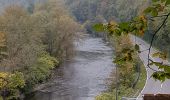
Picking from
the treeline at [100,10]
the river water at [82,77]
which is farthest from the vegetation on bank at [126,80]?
the treeline at [100,10]

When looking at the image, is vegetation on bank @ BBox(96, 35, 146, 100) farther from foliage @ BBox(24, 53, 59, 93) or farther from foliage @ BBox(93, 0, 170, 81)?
foliage @ BBox(93, 0, 170, 81)

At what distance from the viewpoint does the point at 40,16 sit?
166 feet

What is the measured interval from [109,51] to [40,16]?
13431 mm

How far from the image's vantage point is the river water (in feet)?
117

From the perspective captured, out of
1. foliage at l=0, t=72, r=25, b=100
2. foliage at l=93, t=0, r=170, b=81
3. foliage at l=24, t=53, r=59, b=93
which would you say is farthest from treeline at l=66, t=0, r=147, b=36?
foliage at l=93, t=0, r=170, b=81

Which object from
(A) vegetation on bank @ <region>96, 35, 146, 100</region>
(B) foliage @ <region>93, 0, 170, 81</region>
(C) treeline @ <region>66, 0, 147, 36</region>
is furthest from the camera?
(C) treeline @ <region>66, 0, 147, 36</region>

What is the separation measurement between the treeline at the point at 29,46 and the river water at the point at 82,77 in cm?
176

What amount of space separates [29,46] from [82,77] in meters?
6.72

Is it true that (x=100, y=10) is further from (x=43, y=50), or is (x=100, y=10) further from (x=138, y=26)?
(x=138, y=26)

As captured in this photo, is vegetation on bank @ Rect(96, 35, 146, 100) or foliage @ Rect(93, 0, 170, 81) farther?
vegetation on bank @ Rect(96, 35, 146, 100)

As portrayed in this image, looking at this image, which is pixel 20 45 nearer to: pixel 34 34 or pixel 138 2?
pixel 34 34

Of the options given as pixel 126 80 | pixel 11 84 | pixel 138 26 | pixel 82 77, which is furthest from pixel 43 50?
pixel 138 26

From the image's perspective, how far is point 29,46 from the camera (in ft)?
131

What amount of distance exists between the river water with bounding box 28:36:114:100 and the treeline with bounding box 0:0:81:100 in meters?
1.76
